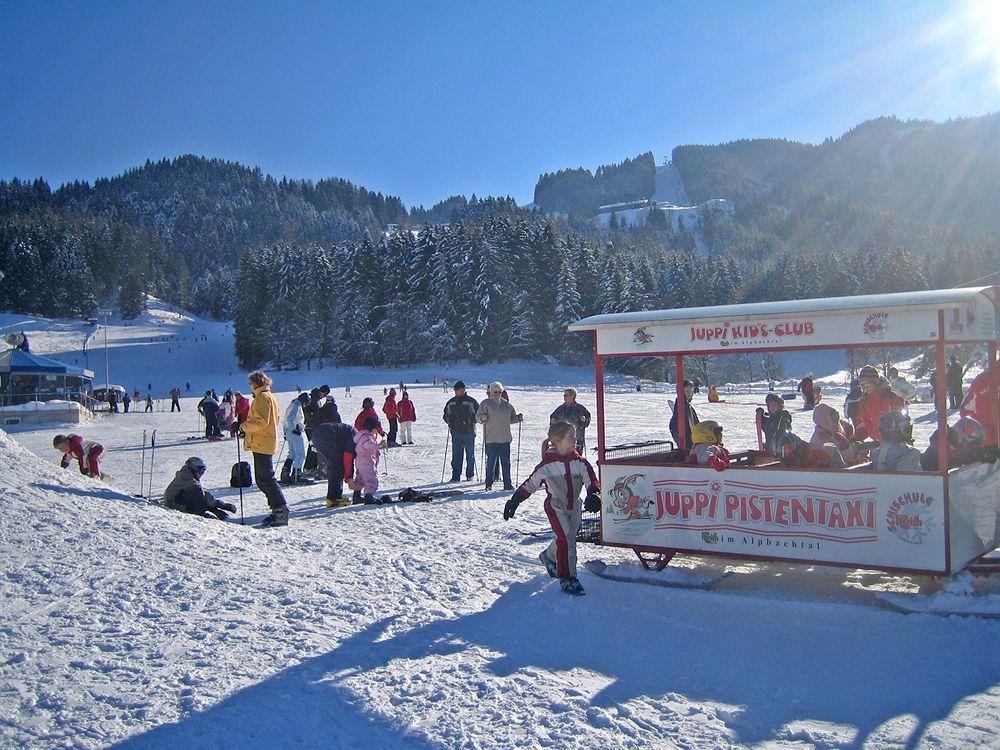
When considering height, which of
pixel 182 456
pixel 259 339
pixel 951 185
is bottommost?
pixel 182 456

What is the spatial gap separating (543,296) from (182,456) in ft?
165

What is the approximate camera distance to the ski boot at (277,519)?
369 inches

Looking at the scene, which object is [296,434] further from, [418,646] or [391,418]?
[418,646]

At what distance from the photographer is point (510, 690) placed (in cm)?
462

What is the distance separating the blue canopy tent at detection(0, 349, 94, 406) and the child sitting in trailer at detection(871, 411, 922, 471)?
37587 mm

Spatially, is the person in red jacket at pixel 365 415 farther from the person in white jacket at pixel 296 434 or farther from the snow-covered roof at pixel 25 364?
the snow-covered roof at pixel 25 364

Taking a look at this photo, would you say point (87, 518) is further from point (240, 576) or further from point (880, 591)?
point (880, 591)

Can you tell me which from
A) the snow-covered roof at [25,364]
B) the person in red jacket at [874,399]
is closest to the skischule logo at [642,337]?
the person in red jacket at [874,399]

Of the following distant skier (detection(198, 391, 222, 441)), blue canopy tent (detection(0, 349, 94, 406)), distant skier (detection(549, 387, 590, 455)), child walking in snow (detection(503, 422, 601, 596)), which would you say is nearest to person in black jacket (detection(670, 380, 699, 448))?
distant skier (detection(549, 387, 590, 455))

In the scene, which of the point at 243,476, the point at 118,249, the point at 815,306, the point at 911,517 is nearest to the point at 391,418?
the point at 243,476

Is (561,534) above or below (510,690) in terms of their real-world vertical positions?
above

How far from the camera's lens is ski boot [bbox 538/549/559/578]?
7.26m

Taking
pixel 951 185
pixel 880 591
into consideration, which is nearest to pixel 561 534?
pixel 880 591

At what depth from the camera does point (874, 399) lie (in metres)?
8.43
